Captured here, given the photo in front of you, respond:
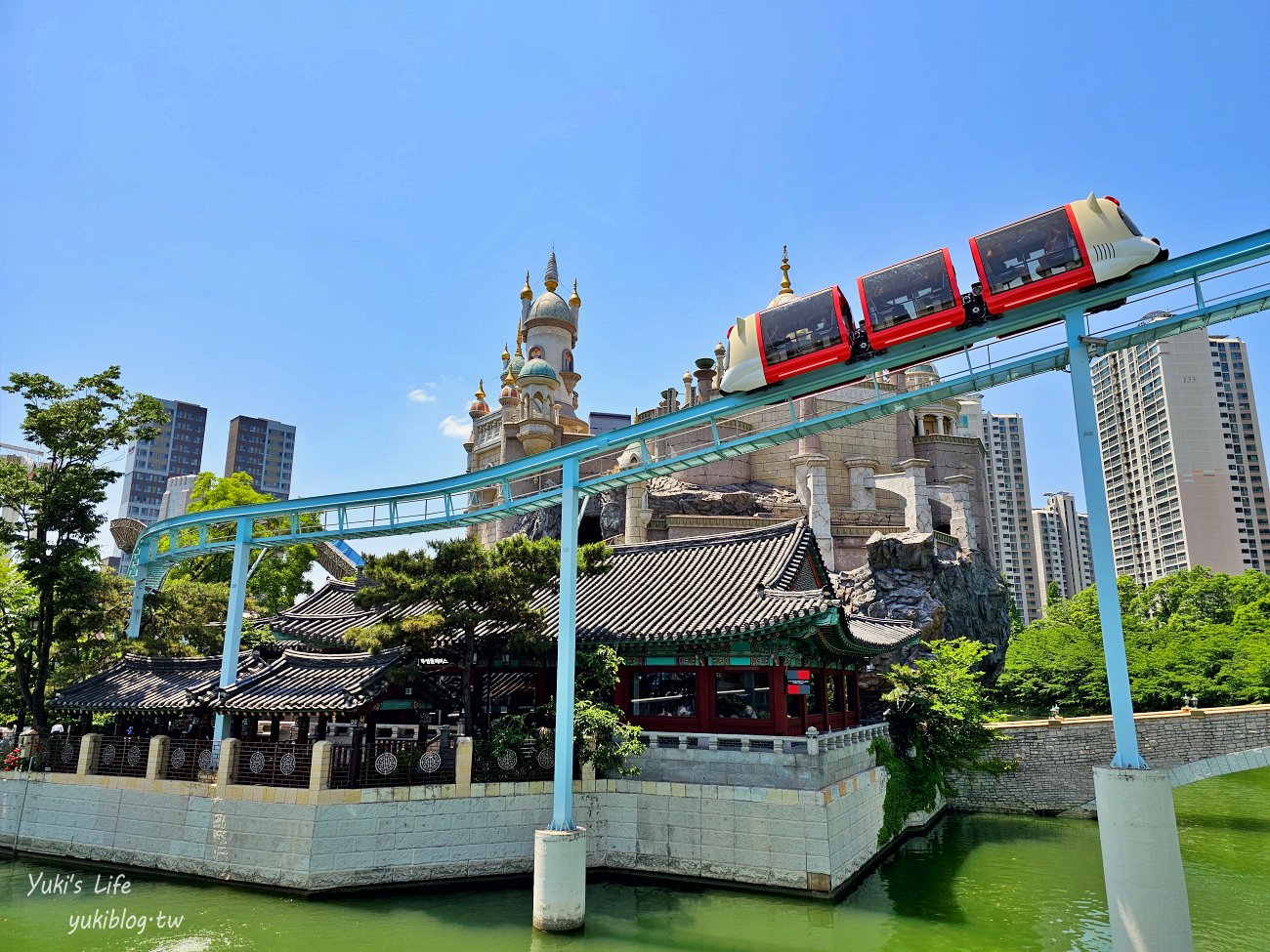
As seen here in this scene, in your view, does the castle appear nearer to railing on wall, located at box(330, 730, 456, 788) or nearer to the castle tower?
the castle tower

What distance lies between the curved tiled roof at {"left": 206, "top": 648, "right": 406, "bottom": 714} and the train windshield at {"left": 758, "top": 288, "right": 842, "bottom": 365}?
1189 cm

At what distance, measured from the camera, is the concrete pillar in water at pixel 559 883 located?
50.1ft

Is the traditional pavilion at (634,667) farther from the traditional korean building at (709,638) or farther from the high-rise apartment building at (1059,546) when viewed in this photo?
the high-rise apartment building at (1059,546)

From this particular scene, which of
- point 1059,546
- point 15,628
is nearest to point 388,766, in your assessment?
point 15,628

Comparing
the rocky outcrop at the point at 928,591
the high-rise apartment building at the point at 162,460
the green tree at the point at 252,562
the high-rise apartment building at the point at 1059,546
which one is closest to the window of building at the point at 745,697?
the rocky outcrop at the point at 928,591

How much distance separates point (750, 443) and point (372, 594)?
10102mm

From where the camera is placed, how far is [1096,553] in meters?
12.4

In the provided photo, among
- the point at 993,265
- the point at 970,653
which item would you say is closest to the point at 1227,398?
the point at 970,653

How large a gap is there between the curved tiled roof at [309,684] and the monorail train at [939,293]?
10825 millimetres

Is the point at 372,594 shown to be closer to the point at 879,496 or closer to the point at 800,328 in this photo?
the point at 800,328

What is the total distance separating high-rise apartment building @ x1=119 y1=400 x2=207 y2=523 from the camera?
130125 mm

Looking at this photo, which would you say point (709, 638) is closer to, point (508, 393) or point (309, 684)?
point (309, 684)

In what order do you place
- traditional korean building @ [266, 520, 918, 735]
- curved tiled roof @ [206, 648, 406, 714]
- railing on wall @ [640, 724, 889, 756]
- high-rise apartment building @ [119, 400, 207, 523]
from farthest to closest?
high-rise apartment building @ [119, 400, 207, 523], traditional korean building @ [266, 520, 918, 735], railing on wall @ [640, 724, 889, 756], curved tiled roof @ [206, 648, 406, 714]

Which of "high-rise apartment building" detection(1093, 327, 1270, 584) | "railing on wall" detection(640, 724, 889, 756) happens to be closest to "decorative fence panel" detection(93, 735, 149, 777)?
"railing on wall" detection(640, 724, 889, 756)
